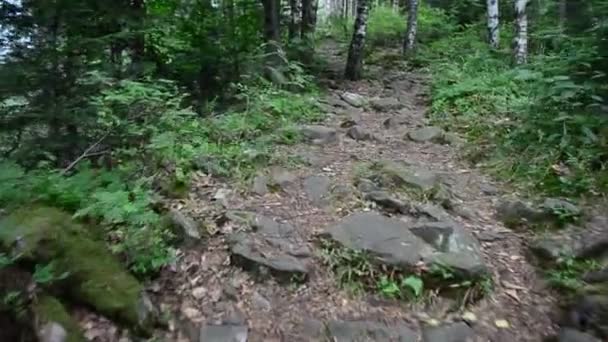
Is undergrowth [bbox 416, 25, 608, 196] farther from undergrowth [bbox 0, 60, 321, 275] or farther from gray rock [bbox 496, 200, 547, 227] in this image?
undergrowth [bbox 0, 60, 321, 275]

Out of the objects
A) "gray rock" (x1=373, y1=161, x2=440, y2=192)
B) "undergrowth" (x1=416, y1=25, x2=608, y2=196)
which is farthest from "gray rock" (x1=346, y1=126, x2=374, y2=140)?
"gray rock" (x1=373, y1=161, x2=440, y2=192)

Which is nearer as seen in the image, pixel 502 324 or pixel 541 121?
pixel 502 324

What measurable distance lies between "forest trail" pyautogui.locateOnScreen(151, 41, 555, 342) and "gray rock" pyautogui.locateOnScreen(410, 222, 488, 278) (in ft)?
0.57

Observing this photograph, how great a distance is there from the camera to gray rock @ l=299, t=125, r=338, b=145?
25.2 ft

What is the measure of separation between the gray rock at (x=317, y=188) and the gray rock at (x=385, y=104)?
4366 millimetres

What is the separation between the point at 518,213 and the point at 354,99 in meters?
5.59

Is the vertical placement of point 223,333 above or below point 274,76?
below

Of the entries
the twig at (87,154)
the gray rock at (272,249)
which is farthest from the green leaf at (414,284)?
the twig at (87,154)

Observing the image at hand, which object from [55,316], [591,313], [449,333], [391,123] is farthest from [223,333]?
[391,123]

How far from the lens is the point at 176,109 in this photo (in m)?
6.75

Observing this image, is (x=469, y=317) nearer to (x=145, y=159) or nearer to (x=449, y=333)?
(x=449, y=333)

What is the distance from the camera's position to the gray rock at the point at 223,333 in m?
3.67

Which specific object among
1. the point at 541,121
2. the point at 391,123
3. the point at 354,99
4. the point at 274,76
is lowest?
the point at 391,123

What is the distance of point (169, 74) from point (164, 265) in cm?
494
